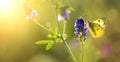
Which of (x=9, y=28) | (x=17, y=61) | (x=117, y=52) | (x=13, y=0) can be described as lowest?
(x=117, y=52)

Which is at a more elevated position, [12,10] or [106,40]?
[12,10]

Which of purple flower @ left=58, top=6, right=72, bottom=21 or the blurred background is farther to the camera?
the blurred background

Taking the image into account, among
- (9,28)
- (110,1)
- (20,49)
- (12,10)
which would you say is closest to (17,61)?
A: (20,49)

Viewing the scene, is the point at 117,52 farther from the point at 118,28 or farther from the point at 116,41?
the point at 118,28

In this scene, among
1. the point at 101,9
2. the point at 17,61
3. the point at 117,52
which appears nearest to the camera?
the point at 117,52

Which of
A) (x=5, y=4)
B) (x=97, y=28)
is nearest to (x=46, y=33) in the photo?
(x=5, y=4)

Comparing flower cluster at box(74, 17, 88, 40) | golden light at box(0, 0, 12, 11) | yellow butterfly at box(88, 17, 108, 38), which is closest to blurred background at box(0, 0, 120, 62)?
golden light at box(0, 0, 12, 11)

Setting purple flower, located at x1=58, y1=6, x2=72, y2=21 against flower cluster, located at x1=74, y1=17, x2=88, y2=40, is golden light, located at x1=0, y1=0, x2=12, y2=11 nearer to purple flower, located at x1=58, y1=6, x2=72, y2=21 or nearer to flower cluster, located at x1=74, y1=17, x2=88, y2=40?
purple flower, located at x1=58, y1=6, x2=72, y2=21

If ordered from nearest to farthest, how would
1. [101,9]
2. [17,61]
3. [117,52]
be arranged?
[117,52] < [17,61] < [101,9]
